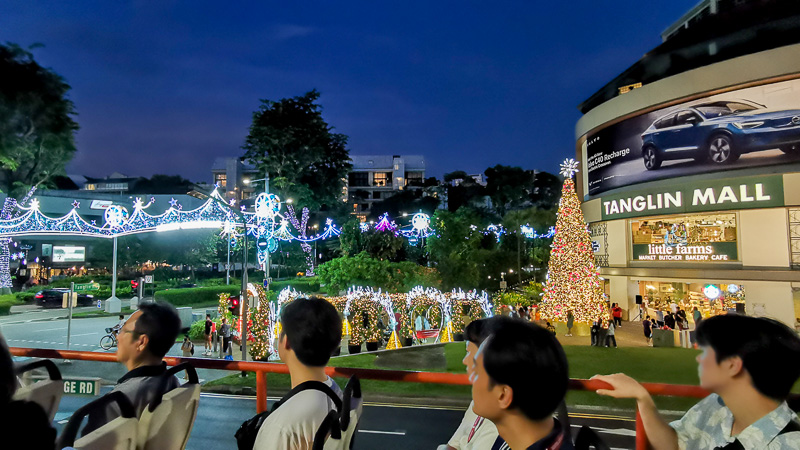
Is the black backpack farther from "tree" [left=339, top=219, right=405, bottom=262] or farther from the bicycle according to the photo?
"tree" [left=339, top=219, right=405, bottom=262]

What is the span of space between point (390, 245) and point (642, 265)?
16584mm

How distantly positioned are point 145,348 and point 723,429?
8.88 ft

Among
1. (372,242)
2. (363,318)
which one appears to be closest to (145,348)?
(363,318)

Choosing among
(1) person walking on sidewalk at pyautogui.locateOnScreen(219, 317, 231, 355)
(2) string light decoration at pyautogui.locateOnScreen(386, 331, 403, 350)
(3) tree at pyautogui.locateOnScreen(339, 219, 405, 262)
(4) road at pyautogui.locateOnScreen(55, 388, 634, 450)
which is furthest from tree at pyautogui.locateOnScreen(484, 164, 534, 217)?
(4) road at pyautogui.locateOnScreen(55, 388, 634, 450)

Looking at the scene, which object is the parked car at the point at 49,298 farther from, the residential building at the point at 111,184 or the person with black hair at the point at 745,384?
the residential building at the point at 111,184

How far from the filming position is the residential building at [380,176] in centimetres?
9856

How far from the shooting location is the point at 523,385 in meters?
1.50

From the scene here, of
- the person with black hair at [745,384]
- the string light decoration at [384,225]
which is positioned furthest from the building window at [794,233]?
the person with black hair at [745,384]

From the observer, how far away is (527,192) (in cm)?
6412

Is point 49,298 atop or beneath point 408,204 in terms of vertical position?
beneath

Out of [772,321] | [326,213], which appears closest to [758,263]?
[772,321]

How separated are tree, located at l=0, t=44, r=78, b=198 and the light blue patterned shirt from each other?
35666 millimetres

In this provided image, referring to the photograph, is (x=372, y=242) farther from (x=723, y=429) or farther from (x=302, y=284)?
(x=723, y=429)

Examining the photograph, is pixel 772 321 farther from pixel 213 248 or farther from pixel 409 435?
pixel 213 248
